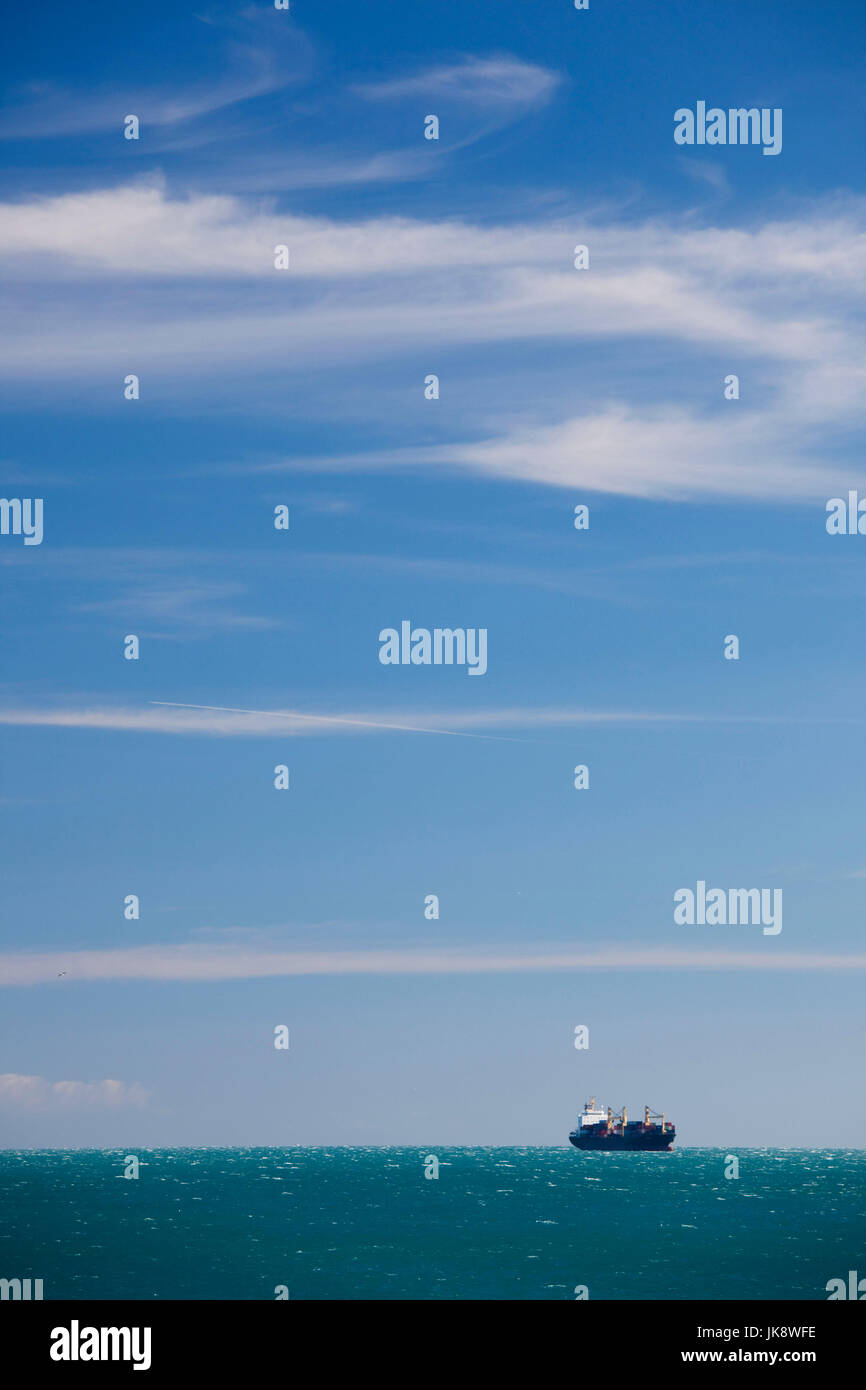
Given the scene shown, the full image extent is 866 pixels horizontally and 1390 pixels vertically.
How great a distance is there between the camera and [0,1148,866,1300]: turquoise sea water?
78.4 meters

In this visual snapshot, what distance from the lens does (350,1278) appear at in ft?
267

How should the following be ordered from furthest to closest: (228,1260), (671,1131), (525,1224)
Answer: (671,1131), (525,1224), (228,1260)

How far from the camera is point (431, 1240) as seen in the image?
98438 millimetres

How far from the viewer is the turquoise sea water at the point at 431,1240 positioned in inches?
3088
